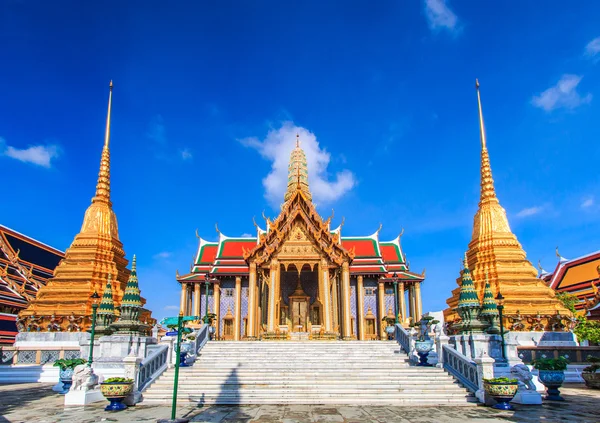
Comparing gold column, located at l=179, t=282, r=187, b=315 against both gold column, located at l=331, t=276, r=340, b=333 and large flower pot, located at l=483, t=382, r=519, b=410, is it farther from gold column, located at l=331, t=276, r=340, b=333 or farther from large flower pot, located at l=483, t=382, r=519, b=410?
large flower pot, located at l=483, t=382, r=519, b=410

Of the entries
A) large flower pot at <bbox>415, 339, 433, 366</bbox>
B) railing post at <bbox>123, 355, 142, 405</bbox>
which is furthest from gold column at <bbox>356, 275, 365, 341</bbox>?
railing post at <bbox>123, 355, 142, 405</bbox>

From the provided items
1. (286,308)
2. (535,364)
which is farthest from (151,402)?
(286,308)

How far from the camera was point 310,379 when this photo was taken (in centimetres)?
1404

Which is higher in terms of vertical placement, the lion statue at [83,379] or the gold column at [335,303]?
the gold column at [335,303]

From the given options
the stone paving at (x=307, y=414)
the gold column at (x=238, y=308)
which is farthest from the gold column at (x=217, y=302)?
the stone paving at (x=307, y=414)

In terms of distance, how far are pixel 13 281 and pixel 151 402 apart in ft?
79.5

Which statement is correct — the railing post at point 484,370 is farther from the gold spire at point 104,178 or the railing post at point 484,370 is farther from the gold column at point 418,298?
the gold spire at point 104,178

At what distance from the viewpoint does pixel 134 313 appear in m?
16.1

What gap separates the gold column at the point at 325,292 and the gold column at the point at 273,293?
2538mm

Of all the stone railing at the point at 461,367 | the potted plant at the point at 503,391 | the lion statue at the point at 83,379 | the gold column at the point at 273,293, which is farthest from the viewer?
the gold column at the point at 273,293

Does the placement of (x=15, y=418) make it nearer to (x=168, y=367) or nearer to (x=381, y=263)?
(x=168, y=367)

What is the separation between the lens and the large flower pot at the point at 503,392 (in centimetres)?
1112

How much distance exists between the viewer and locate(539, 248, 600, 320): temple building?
3222 centimetres

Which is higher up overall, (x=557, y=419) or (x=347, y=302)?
(x=347, y=302)
